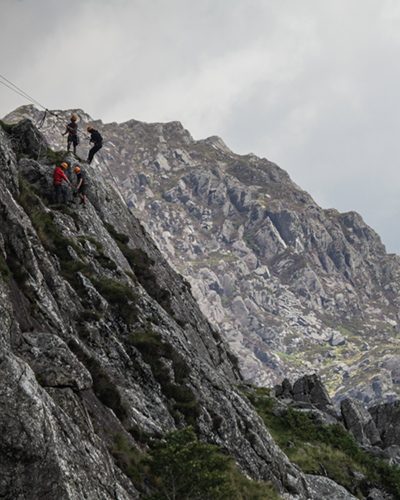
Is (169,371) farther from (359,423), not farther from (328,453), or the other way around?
(359,423)

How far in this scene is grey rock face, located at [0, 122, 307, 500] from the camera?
556 inches

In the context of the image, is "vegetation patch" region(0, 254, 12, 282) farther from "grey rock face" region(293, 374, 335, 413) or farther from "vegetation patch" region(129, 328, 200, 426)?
"grey rock face" region(293, 374, 335, 413)

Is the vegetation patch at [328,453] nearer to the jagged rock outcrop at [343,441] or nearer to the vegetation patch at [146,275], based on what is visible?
the jagged rock outcrop at [343,441]

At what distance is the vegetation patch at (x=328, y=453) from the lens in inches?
1596

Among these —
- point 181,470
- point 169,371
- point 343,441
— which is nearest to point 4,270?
point 181,470

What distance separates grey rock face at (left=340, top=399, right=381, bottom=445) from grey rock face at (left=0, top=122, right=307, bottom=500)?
2352cm

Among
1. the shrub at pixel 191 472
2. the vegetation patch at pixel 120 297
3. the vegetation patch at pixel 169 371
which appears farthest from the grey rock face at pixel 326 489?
the shrub at pixel 191 472

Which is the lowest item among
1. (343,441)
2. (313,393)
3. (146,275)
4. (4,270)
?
(4,270)

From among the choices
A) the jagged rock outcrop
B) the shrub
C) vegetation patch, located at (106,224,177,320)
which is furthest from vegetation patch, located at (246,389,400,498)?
the shrub

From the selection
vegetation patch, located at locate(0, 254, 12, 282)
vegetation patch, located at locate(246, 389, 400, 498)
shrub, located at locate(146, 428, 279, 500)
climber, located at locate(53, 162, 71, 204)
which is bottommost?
shrub, located at locate(146, 428, 279, 500)

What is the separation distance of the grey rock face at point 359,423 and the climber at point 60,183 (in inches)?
1532

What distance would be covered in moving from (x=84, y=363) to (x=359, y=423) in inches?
1810

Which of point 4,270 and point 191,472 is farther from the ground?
point 4,270

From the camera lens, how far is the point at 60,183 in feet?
126
